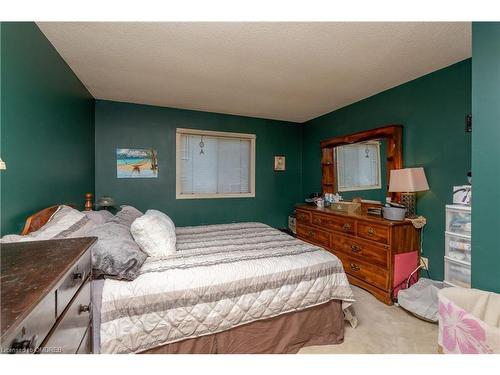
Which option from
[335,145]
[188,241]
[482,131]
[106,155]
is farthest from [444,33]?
[106,155]

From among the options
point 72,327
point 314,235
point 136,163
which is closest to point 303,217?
point 314,235

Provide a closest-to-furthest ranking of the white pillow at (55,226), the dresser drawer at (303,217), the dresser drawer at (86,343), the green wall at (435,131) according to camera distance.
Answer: the dresser drawer at (86,343) → the white pillow at (55,226) → the green wall at (435,131) → the dresser drawer at (303,217)

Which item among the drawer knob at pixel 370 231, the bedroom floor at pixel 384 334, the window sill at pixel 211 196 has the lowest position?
the bedroom floor at pixel 384 334

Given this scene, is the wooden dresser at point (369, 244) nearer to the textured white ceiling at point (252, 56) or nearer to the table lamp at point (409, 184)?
the table lamp at point (409, 184)

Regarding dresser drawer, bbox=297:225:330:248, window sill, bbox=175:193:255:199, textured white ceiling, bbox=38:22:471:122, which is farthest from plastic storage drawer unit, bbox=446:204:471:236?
window sill, bbox=175:193:255:199

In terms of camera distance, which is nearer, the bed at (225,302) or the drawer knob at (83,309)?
the drawer knob at (83,309)

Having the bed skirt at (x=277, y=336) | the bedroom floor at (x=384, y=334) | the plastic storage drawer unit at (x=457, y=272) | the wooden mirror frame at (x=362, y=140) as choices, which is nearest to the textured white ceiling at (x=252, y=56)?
the wooden mirror frame at (x=362, y=140)

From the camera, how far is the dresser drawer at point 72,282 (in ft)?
2.70

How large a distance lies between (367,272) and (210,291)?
79.1 inches

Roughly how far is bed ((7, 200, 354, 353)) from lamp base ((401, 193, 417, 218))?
4.47 feet

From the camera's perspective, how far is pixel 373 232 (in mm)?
2523

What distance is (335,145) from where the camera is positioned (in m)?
3.69

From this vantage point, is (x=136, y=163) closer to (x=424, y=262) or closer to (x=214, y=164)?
(x=214, y=164)

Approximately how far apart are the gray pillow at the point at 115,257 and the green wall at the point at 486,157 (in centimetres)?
203
